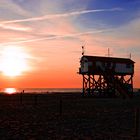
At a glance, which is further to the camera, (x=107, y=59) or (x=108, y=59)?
(x=108, y=59)

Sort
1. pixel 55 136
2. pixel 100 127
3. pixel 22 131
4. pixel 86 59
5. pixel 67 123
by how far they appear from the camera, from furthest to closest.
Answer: pixel 86 59, pixel 67 123, pixel 100 127, pixel 22 131, pixel 55 136

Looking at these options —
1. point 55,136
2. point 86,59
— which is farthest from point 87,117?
point 86,59

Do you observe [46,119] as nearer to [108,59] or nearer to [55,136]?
[55,136]

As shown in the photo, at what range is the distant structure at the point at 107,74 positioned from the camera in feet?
220

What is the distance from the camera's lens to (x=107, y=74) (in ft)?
224

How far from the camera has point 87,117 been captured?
31.1 metres

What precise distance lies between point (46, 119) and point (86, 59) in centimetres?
3821

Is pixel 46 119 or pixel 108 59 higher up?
pixel 108 59

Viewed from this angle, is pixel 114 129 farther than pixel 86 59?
No

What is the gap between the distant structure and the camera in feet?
220

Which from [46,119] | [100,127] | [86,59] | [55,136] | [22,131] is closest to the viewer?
[55,136]

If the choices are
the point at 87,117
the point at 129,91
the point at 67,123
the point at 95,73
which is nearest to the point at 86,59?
the point at 95,73

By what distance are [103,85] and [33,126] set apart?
153 feet

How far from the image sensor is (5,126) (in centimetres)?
2517
